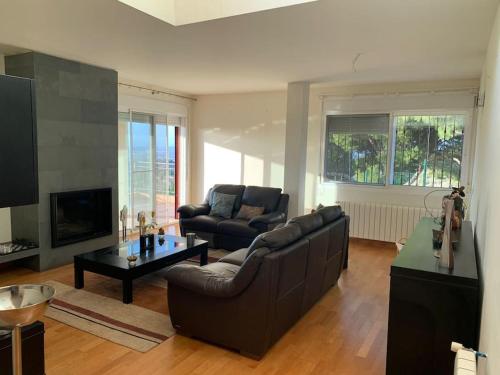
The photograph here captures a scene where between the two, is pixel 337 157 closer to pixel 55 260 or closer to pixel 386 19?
pixel 386 19

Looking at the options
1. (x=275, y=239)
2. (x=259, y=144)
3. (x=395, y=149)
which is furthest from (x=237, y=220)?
(x=275, y=239)

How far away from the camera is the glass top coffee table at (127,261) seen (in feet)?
11.6

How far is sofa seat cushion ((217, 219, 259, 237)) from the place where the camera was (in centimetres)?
504

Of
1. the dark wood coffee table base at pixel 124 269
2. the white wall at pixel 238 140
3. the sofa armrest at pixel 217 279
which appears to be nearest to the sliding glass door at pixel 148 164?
the white wall at pixel 238 140

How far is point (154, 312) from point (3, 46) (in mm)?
3163

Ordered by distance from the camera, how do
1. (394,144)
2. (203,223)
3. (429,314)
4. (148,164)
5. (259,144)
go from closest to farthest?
(429,314) → (203,223) → (394,144) → (148,164) → (259,144)

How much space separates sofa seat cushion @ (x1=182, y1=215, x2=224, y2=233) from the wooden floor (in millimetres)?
1648

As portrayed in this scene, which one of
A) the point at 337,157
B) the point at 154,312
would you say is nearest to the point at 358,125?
the point at 337,157

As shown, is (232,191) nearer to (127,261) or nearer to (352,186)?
(352,186)

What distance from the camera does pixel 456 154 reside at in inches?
212

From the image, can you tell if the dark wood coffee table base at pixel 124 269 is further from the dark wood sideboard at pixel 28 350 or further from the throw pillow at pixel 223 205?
the throw pillow at pixel 223 205

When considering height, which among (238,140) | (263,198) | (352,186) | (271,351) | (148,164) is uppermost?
(238,140)

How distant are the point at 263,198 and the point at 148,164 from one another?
2.21m

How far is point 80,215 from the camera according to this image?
490 centimetres
